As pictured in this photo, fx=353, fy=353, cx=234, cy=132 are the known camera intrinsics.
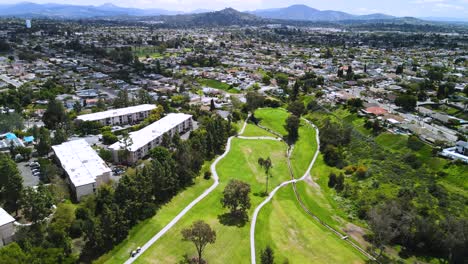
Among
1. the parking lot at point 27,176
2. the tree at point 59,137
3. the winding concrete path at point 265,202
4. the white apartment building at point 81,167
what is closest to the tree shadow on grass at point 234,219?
the winding concrete path at point 265,202

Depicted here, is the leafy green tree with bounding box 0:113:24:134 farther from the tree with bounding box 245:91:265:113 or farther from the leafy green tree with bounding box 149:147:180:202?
the tree with bounding box 245:91:265:113

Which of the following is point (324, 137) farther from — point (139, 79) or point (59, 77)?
point (59, 77)

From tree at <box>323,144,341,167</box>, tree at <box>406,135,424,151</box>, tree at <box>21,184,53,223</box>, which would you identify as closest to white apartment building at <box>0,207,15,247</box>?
tree at <box>21,184,53,223</box>

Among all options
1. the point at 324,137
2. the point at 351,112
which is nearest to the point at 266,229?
the point at 324,137

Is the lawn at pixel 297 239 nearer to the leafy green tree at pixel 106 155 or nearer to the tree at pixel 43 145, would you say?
the leafy green tree at pixel 106 155

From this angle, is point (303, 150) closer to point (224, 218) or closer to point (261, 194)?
point (261, 194)

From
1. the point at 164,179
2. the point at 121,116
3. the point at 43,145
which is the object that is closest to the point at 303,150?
the point at 164,179

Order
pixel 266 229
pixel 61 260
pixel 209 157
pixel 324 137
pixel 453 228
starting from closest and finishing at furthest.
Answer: pixel 61 260, pixel 453 228, pixel 266 229, pixel 209 157, pixel 324 137
